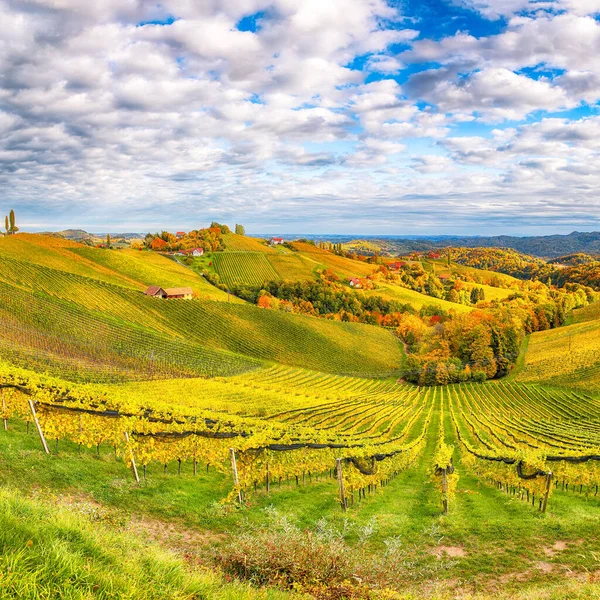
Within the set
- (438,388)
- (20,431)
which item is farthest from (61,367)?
(438,388)

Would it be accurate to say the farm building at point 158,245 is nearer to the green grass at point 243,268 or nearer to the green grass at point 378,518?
the green grass at point 243,268

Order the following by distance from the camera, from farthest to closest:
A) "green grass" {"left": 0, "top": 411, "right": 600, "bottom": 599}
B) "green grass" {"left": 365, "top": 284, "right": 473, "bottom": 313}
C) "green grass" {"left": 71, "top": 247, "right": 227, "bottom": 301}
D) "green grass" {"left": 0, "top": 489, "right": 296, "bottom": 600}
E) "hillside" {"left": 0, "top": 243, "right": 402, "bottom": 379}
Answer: "green grass" {"left": 365, "top": 284, "right": 473, "bottom": 313}, "green grass" {"left": 71, "top": 247, "right": 227, "bottom": 301}, "hillside" {"left": 0, "top": 243, "right": 402, "bottom": 379}, "green grass" {"left": 0, "top": 411, "right": 600, "bottom": 599}, "green grass" {"left": 0, "top": 489, "right": 296, "bottom": 600}

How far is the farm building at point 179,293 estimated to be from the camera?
4596 inches

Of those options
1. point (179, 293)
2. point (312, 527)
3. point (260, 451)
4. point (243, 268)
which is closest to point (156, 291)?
point (179, 293)

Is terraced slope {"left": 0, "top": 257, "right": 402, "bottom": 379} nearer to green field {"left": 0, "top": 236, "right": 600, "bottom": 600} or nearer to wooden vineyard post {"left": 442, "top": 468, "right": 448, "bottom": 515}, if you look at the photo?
green field {"left": 0, "top": 236, "right": 600, "bottom": 600}

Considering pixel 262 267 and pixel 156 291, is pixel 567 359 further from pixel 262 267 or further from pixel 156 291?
pixel 262 267

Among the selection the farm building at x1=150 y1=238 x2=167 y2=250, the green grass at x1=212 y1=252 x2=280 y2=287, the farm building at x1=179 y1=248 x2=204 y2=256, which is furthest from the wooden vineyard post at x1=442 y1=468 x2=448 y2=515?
the farm building at x1=150 y1=238 x2=167 y2=250

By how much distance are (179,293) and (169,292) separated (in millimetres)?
2698

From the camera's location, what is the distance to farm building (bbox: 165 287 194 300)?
383 feet

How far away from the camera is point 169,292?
116438 mm

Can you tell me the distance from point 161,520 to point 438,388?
265 feet

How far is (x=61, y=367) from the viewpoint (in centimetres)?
4428

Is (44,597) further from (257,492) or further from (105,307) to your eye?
(105,307)

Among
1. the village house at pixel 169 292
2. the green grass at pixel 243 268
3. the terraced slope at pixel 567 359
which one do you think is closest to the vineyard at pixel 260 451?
the terraced slope at pixel 567 359
